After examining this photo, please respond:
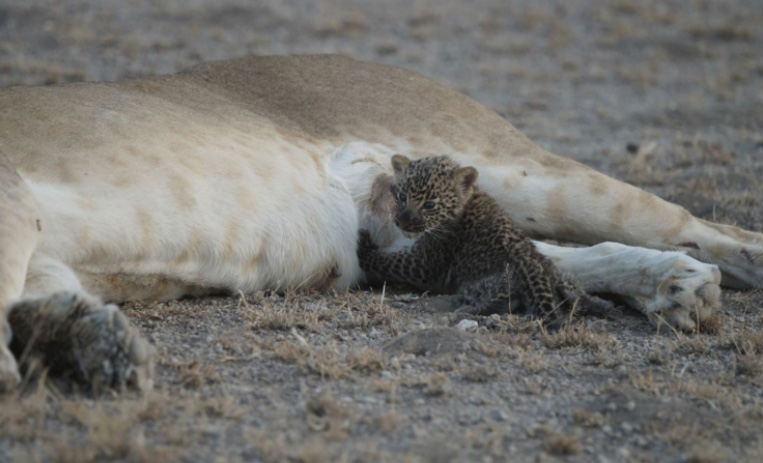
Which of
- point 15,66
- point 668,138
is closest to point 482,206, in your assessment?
point 668,138

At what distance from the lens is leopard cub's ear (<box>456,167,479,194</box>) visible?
4750mm

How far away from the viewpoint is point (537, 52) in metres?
11.2

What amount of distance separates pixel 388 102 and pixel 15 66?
484cm

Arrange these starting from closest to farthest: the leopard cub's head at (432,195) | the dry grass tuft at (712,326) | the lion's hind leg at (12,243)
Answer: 1. the lion's hind leg at (12,243)
2. the dry grass tuft at (712,326)
3. the leopard cub's head at (432,195)

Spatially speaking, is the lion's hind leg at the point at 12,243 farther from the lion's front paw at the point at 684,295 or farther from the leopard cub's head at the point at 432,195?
the lion's front paw at the point at 684,295

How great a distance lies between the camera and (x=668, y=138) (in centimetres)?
832

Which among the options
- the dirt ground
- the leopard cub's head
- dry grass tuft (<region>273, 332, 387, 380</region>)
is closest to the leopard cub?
the leopard cub's head

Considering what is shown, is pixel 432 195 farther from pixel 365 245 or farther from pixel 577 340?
pixel 577 340

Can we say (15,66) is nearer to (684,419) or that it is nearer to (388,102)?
(388,102)

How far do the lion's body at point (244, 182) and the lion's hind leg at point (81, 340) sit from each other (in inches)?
4.5

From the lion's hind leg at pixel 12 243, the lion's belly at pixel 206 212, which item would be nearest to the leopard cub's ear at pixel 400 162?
the lion's belly at pixel 206 212

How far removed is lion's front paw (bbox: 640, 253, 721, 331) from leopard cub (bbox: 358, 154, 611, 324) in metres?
0.25

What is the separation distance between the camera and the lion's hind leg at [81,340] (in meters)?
3.15

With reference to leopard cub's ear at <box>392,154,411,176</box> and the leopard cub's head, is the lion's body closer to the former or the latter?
leopard cub's ear at <box>392,154,411,176</box>
